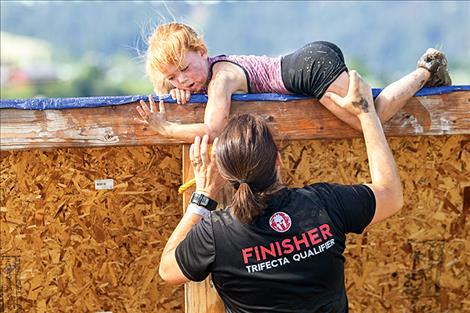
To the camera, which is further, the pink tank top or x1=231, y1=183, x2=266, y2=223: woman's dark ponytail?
the pink tank top

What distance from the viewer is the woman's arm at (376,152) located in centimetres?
332

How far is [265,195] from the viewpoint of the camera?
3.09m

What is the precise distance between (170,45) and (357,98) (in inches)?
35.4

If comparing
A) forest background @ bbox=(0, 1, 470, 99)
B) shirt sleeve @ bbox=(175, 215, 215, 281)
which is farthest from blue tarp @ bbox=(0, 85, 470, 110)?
forest background @ bbox=(0, 1, 470, 99)

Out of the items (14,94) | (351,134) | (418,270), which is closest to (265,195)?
(351,134)

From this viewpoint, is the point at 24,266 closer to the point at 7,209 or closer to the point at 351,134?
the point at 7,209

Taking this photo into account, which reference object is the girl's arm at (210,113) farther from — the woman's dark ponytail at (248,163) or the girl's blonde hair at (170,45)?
the woman's dark ponytail at (248,163)

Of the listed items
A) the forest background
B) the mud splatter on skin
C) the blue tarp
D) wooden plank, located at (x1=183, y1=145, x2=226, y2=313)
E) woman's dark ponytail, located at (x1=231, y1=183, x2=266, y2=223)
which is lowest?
wooden plank, located at (x1=183, y1=145, x2=226, y2=313)

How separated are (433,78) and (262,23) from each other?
157463 mm

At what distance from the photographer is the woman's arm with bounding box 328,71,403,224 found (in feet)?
10.9

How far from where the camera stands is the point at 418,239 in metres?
4.46

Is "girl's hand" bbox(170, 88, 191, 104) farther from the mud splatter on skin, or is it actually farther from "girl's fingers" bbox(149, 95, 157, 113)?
the mud splatter on skin

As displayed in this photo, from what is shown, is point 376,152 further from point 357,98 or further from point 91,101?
point 91,101

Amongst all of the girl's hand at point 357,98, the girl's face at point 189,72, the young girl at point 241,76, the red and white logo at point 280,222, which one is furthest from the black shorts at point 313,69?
the red and white logo at point 280,222
